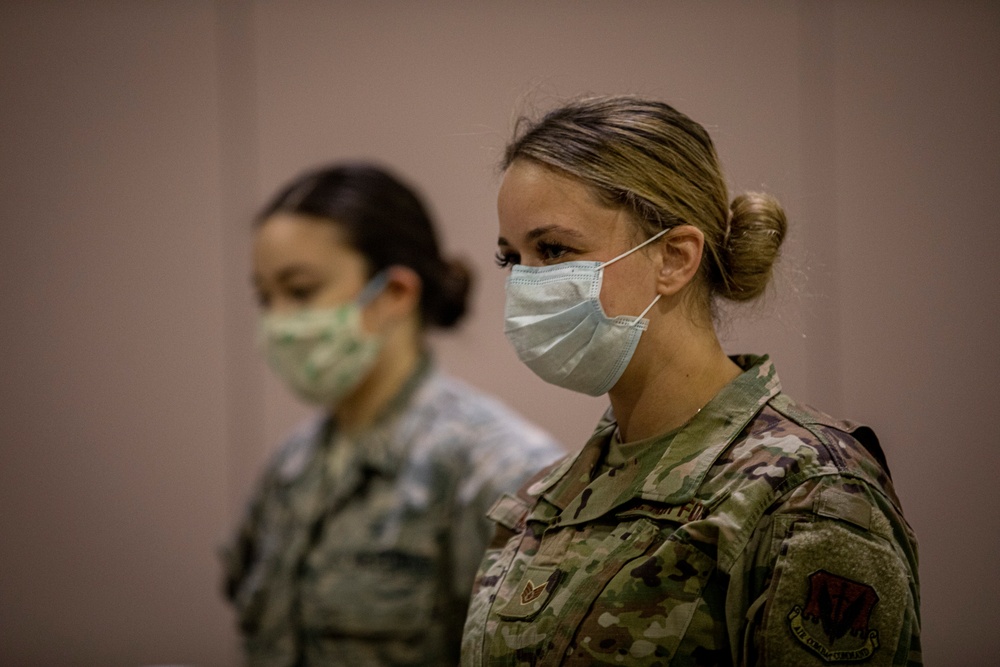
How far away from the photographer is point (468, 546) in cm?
260

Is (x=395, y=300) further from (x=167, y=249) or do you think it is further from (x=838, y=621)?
(x=838, y=621)

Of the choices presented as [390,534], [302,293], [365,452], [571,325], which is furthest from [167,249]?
[571,325]

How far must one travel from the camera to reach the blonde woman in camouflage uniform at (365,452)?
2621 millimetres

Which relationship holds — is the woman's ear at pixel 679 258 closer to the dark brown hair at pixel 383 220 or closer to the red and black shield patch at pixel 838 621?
the red and black shield patch at pixel 838 621

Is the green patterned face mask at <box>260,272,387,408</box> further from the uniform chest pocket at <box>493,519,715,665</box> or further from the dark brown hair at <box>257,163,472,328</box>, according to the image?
the uniform chest pocket at <box>493,519,715,665</box>

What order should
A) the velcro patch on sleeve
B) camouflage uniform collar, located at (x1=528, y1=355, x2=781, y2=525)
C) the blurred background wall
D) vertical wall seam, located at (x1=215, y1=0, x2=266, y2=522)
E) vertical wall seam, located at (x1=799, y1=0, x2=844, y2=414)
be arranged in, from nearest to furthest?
the velcro patch on sleeve, camouflage uniform collar, located at (x1=528, y1=355, x2=781, y2=525), vertical wall seam, located at (x1=799, y1=0, x2=844, y2=414), the blurred background wall, vertical wall seam, located at (x1=215, y1=0, x2=266, y2=522)

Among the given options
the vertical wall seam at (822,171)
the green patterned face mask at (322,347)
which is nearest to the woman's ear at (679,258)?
the vertical wall seam at (822,171)

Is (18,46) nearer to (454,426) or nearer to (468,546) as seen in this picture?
(454,426)

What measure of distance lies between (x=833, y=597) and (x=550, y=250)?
23.4 inches

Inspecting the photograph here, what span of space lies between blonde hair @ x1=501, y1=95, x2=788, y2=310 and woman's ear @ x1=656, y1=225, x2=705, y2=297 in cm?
2

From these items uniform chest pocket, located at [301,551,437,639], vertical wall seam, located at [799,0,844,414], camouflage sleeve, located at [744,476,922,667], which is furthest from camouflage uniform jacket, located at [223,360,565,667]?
camouflage sleeve, located at [744,476,922,667]

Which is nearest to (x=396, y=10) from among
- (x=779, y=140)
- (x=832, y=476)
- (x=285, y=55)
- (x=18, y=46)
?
(x=285, y=55)

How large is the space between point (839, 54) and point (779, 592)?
1.78 m

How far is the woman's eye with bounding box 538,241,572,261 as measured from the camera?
4.77 ft
